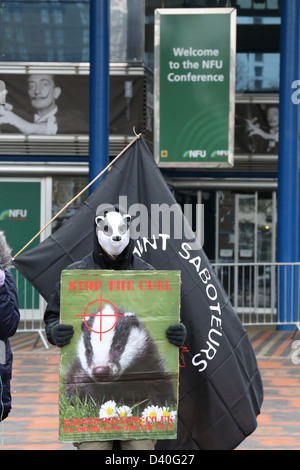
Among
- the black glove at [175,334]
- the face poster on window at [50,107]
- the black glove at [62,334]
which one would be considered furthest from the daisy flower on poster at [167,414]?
the face poster on window at [50,107]

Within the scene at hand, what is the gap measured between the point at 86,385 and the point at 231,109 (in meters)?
9.63

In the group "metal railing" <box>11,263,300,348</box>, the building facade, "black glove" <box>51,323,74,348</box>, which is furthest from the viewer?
the building facade

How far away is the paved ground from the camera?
23.5 ft

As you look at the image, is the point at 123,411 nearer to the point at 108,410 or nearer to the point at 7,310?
the point at 108,410

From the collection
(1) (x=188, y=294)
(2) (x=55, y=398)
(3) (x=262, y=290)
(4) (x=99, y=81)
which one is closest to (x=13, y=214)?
(4) (x=99, y=81)

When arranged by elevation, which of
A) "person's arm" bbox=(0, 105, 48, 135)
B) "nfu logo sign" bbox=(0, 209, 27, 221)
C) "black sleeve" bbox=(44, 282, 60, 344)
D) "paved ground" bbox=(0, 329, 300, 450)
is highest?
"person's arm" bbox=(0, 105, 48, 135)

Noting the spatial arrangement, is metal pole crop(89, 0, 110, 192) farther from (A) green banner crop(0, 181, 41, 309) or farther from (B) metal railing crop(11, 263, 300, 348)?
(A) green banner crop(0, 181, 41, 309)

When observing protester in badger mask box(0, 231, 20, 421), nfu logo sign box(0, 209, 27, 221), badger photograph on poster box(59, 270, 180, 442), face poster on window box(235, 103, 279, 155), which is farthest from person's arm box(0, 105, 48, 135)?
badger photograph on poster box(59, 270, 180, 442)

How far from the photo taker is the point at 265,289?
13.8 metres

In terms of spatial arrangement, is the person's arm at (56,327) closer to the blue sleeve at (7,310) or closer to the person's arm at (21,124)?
the blue sleeve at (7,310)

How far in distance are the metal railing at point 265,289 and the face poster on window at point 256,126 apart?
3.06 m

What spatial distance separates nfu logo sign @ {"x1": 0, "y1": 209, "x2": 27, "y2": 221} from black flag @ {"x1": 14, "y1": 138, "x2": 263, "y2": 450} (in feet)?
32.1

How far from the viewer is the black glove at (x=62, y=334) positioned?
4378mm
